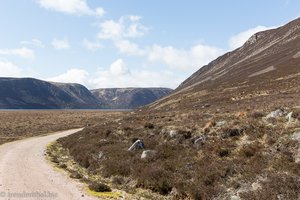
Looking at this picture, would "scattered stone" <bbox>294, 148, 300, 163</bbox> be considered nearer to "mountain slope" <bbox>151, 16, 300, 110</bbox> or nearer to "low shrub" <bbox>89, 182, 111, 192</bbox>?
"low shrub" <bbox>89, 182, 111, 192</bbox>

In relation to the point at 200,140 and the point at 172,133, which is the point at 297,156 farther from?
the point at 172,133

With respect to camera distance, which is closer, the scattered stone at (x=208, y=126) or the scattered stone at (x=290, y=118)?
the scattered stone at (x=290, y=118)

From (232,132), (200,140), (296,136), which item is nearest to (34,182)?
(200,140)

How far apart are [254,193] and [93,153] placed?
17439 mm

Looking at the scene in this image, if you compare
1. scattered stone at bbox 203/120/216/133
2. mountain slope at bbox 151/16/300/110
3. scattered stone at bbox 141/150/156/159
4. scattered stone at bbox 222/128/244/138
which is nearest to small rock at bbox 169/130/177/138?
scattered stone at bbox 203/120/216/133

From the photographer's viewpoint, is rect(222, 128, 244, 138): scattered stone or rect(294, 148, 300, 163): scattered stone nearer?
rect(294, 148, 300, 163): scattered stone

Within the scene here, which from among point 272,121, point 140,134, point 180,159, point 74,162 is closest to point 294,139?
point 272,121

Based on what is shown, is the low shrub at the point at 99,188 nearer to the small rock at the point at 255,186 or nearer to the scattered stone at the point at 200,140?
the scattered stone at the point at 200,140

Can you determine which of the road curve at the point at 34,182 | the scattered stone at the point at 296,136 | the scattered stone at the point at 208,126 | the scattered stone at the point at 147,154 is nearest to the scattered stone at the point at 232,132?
the scattered stone at the point at 208,126

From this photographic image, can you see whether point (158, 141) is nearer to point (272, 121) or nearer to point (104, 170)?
point (104, 170)

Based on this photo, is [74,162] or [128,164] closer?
[128,164]

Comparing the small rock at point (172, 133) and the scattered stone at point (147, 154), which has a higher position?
the small rock at point (172, 133)

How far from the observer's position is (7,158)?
2853 cm

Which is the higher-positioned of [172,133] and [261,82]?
[261,82]
